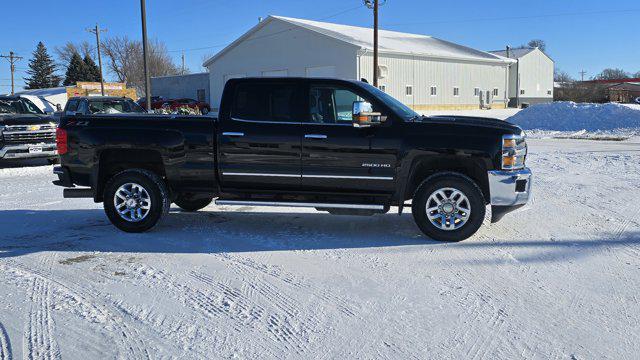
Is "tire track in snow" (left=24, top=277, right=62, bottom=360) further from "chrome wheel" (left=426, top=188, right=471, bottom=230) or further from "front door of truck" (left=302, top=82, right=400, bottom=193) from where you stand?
"chrome wheel" (left=426, top=188, right=471, bottom=230)

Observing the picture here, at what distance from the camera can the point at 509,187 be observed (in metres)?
6.00

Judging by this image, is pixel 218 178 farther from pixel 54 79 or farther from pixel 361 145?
pixel 54 79

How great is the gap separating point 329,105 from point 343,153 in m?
0.63

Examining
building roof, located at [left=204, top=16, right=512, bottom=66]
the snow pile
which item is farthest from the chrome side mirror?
building roof, located at [left=204, top=16, right=512, bottom=66]

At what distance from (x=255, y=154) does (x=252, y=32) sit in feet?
140

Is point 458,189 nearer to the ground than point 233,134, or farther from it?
nearer to the ground

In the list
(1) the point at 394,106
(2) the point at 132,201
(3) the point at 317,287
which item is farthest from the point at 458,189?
(2) the point at 132,201

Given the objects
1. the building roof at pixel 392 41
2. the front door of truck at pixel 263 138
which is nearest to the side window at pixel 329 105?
the front door of truck at pixel 263 138

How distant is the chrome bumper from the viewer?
19.7ft

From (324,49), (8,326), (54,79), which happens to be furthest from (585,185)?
(54,79)

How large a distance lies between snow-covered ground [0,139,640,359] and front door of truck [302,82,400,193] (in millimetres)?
665

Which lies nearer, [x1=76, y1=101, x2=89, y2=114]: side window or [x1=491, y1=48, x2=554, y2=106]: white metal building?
[x1=76, y1=101, x2=89, y2=114]: side window

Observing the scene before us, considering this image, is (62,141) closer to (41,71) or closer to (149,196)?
(149,196)

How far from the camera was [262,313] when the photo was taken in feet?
13.8
